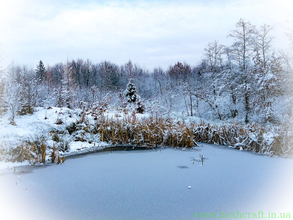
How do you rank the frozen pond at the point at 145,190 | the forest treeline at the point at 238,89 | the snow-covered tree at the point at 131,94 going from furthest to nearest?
the snow-covered tree at the point at 131,94
the forest treeline at the point at 238,89
the frozen pond at the point at 145,190

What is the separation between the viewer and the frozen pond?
6.54ft

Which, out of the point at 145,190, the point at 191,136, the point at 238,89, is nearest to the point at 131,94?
the point at 238,89

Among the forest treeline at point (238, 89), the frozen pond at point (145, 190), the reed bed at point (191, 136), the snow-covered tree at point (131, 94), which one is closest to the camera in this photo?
the frozen pond at point (145, 190)

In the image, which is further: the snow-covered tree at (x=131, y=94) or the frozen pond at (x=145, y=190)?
the snow-covered tree at (x=131, y=94)

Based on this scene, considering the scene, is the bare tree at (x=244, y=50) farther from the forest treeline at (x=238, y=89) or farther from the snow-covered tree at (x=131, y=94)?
the snow-covered tree at (x=131, y=94)

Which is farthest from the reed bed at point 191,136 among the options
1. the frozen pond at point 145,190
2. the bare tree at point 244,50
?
the bare tree at point 244,50

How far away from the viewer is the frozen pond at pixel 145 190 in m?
1.99

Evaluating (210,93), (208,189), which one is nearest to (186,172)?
(208,189)

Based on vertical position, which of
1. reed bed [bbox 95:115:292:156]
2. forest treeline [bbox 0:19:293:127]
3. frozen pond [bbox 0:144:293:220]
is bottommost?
frozen pond [bbox 0:144:293:220]

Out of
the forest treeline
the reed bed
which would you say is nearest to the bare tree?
the forest treeline

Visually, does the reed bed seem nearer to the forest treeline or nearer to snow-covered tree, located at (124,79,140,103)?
the forest treeline

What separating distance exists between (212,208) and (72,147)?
4853mm

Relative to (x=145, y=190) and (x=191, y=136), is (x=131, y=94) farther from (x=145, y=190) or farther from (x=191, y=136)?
(x=145, y=190)

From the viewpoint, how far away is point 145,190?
248 cm
